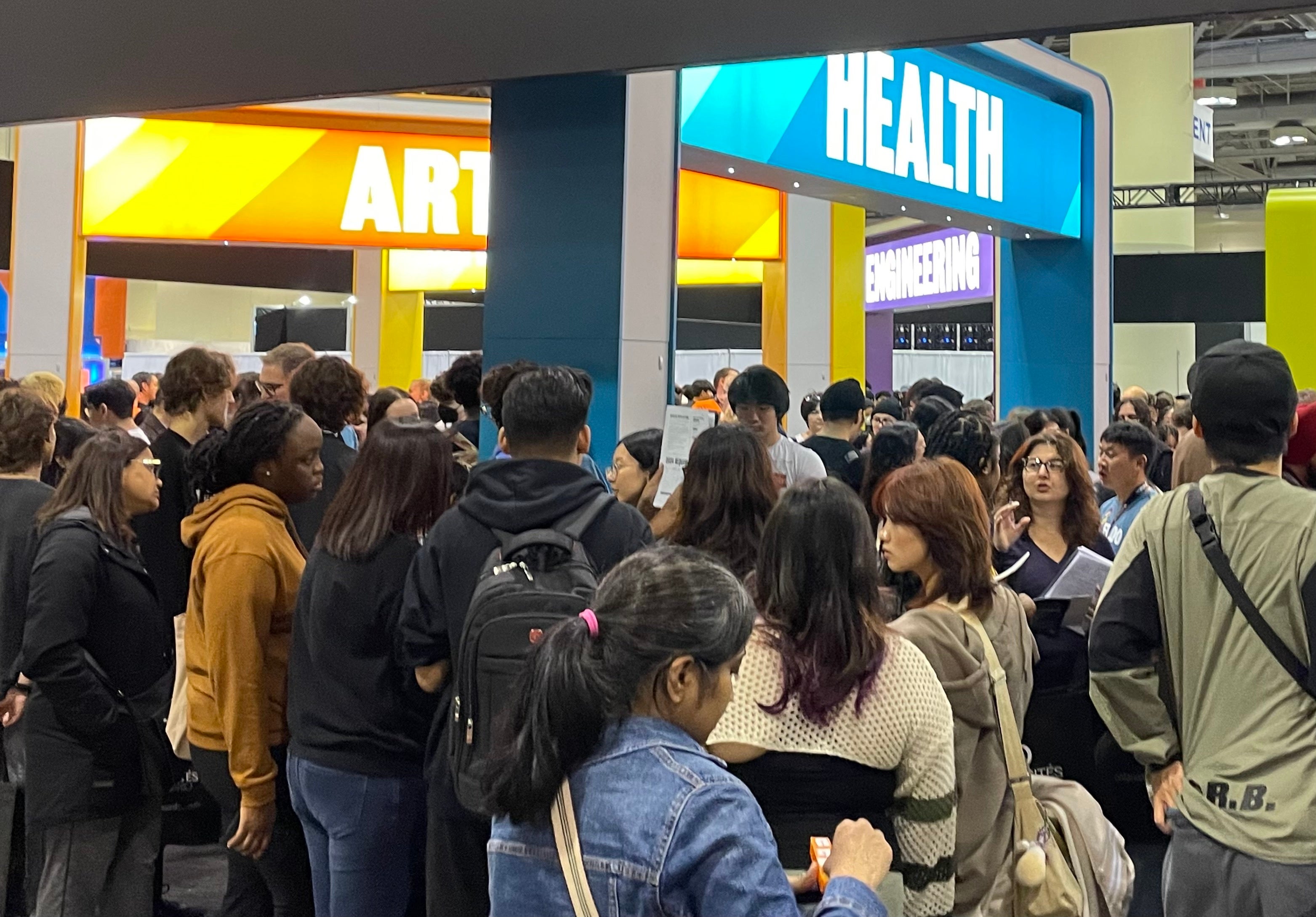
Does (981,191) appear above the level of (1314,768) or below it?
above

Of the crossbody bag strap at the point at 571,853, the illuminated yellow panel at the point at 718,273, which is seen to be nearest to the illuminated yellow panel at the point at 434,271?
the illuminated yellow panel at the point at 718,273

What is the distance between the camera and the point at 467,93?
9094mm

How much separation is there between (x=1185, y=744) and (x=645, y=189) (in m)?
2.75

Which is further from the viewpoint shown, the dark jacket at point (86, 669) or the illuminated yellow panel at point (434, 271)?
the illuminated yellow panel at point (434, 271)

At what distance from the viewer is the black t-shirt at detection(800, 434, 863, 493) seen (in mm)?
5430

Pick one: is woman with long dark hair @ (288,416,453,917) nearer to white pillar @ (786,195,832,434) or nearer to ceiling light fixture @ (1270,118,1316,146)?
white pillar @ (786,195,832,434)

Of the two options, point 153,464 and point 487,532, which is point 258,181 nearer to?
point 153,464

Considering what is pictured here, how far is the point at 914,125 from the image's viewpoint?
22.4 ft

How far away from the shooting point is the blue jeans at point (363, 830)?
2.81 meters

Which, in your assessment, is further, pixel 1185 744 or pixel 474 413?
pixel 474 413

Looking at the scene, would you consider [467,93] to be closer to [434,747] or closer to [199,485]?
[199,485]

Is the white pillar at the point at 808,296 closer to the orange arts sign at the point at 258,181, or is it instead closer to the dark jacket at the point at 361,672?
the orange arts sign at the point at 258,181

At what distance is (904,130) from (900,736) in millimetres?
5112

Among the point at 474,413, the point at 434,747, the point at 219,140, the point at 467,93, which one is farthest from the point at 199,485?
the point at 467,93
